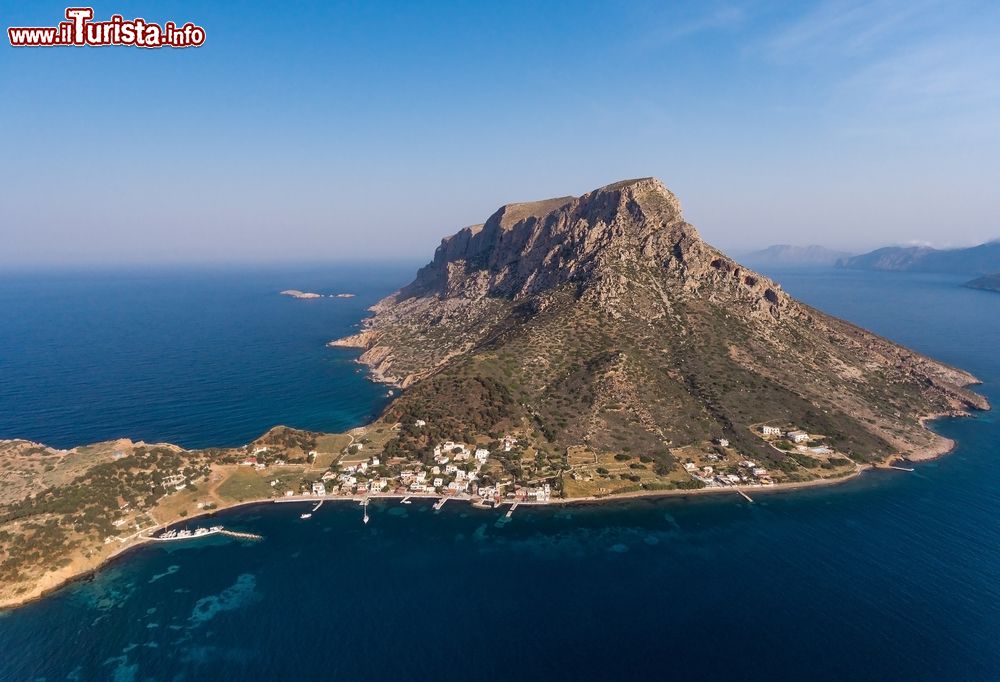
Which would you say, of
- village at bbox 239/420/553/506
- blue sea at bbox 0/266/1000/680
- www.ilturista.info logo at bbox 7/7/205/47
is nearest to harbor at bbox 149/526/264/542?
blue sea at bbox 0/266/1000/680

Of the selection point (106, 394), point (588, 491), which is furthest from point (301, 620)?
point (106, 394)

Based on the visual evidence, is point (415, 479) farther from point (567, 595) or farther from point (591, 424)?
point (591, 424)

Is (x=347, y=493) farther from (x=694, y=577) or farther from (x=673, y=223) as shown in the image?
(x=673, y=223)

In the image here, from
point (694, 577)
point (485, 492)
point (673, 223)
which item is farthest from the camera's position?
point (673, 223)

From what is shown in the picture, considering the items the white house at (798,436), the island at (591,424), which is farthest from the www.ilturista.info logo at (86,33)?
the white house at (798,436)

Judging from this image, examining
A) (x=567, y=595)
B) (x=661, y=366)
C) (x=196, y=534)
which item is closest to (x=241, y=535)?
(x=196, y=534)

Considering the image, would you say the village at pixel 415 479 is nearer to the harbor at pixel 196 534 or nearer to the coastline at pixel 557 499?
A: the coastline at pixel 557 499
